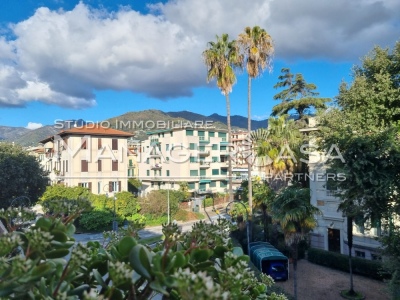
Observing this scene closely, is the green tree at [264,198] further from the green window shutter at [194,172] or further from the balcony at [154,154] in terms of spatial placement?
the balcony at [154,154]

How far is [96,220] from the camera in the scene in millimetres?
34188

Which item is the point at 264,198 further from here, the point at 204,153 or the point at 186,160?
the point at 204,153

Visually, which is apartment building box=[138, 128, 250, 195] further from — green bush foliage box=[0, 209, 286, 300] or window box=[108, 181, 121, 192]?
green bush foliage box=[0, 209, 286, 300]

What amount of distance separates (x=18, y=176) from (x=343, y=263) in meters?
29.6

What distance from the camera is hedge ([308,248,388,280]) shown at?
18.5 meters

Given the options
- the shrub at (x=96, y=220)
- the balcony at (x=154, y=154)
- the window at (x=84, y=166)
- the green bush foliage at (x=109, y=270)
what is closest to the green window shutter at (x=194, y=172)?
the balcony at (x=154, y=154)

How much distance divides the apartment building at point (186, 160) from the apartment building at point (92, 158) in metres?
9.17

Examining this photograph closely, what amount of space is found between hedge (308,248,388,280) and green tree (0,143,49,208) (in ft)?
86.7

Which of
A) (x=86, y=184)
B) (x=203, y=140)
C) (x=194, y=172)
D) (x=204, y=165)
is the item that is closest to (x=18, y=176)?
(x=86, y=184)

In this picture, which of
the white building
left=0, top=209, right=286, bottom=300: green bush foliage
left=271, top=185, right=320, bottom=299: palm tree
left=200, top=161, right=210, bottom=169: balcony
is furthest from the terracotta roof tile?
left=0, top=209, right=286, bottom=300: green bush foliage

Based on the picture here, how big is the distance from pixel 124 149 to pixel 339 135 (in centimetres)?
3430

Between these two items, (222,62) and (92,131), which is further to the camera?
(92,131)

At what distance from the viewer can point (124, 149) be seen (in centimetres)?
4434

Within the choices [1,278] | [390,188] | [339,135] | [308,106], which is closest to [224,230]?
[1,278]
